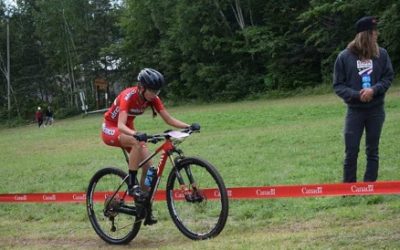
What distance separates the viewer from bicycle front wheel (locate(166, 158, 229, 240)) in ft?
19.8

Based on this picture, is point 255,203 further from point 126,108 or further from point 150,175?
point 126,108

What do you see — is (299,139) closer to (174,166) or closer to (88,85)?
(174,166)

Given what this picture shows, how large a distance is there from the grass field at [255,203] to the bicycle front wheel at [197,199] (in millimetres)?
171

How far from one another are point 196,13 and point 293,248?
135 feet

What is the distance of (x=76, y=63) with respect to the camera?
59.4 m

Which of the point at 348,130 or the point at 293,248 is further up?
Result: the point at 348,130

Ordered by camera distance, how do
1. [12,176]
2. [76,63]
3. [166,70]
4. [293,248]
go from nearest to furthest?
1. [293,248]
2. [12,176]
3. [166,70]
4. [76,63]

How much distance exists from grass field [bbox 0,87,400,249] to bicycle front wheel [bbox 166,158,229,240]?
171mm

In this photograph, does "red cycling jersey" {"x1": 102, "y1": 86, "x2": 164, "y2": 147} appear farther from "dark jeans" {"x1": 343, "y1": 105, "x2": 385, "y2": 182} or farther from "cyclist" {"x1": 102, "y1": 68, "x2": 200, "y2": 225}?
"dark jeans" {"x1": 343, "y1": 105, "x2": 385, "y2": 182}

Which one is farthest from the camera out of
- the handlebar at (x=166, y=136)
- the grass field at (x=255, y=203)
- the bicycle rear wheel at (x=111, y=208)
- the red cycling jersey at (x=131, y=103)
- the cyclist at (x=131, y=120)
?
the bicycle rear wheel at (x=111, y=208)

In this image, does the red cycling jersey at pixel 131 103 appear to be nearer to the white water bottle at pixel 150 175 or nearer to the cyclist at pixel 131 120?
the cyclist at pixel 131 120

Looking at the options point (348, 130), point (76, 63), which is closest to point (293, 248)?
point (348, 130)

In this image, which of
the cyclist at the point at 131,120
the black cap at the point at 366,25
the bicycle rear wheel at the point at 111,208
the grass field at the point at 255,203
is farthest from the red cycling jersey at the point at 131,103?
the black cap at the point at 366,25

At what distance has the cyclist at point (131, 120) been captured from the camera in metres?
6.29
